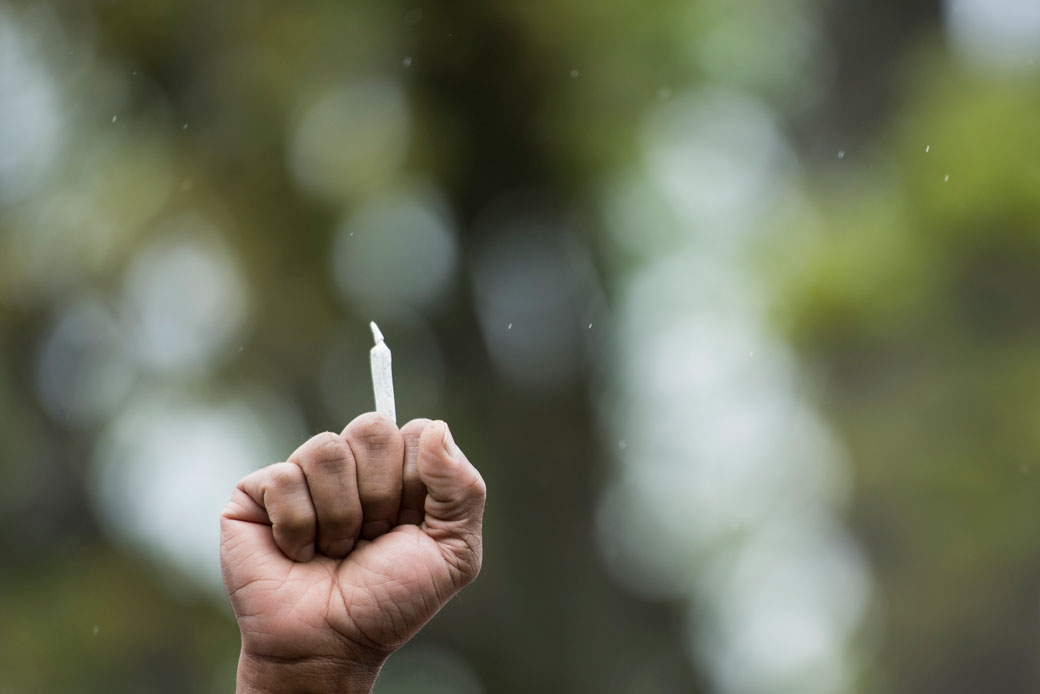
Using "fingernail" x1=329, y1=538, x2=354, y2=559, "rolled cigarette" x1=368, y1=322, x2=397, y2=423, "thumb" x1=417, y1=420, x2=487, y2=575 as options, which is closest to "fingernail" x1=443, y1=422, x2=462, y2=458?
"thumb" x1=417, y1=420, x2=487, y2=575

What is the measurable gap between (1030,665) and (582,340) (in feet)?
13.6

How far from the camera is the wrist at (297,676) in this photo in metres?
2.46

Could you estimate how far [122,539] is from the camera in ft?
32.8

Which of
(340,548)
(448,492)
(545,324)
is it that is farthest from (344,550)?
(545,324)

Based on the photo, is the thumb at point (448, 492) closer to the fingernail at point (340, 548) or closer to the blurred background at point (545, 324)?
the fingernail at point (340, 548)

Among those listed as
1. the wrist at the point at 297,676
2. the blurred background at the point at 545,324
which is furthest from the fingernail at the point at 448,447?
the blurred background at the point at 545,324

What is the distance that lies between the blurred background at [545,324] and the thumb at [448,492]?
680 centimetres

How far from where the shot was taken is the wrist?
246cm

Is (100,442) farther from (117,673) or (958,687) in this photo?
(958,687)

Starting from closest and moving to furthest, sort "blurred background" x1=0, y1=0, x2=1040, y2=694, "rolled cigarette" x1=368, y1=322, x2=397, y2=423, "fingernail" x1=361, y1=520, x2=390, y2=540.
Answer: "rolled cigarette" x1=368, y1=322, x2=397, y2=423 → "fingernail" x1=361, y1=520, x2=390, y2=540 → "blurred background" x1=0, y1=0, x2=1040, y2=694

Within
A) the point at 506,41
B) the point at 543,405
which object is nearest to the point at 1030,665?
the point at 543,405

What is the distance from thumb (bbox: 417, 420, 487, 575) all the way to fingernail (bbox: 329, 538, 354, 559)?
0.15 m

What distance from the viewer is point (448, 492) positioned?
8.09 feet

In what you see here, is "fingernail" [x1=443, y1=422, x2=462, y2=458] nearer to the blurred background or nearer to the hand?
the hand
